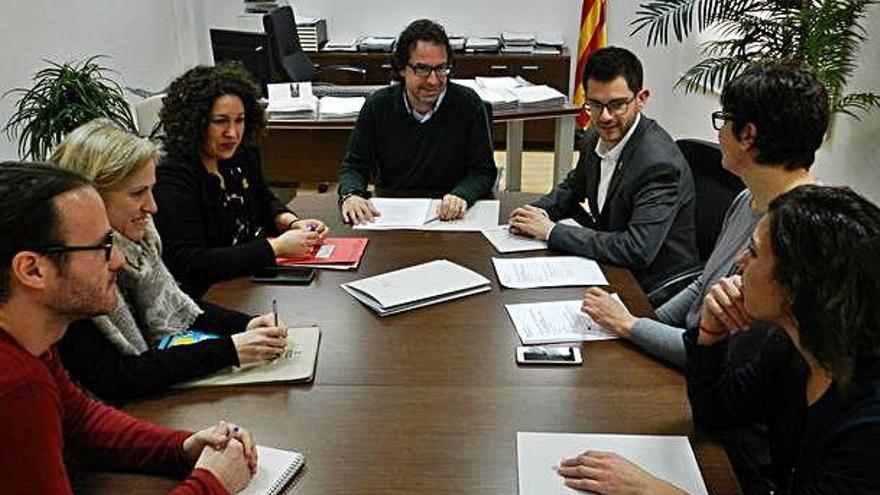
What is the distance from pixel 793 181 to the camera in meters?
1.67

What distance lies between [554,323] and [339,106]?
2.28m

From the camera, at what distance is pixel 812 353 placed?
3.51 feet

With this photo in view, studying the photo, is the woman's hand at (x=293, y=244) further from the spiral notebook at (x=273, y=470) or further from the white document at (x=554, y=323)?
the spiral notebook at (x=273, y=470)

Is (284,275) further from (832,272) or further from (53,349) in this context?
(832,272)

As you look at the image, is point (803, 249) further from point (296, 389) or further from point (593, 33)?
point (593, 33)

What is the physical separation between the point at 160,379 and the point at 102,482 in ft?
0.83

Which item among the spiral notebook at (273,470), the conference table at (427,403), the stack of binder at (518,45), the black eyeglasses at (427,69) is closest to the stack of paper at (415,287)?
the conference table at (427,403)

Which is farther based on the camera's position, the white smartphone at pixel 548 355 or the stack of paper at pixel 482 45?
the stack of paper at pixel 482 45

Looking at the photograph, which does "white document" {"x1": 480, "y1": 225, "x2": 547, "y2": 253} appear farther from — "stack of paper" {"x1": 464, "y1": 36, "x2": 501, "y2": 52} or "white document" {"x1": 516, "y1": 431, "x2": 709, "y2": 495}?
"stack of paper" {"x1": 464, "y1": 36, "x2": 501, "y2": 52}

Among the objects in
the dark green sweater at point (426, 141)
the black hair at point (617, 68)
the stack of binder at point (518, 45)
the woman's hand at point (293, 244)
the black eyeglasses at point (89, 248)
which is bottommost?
the woman's hand at point (293, 244)

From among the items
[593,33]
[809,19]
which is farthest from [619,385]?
[593,33]

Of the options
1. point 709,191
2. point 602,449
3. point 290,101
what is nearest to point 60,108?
point 290,101

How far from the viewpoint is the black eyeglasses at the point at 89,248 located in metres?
1.01

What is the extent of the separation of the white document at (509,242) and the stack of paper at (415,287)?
0.22 meters
